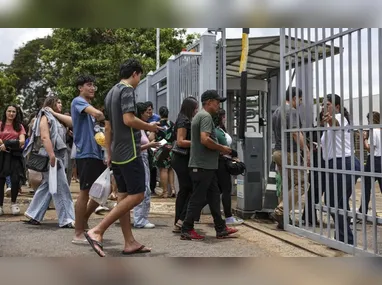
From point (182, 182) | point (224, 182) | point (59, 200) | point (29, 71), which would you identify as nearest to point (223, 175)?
point (224, 182)

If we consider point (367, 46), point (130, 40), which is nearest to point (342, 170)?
point (367, 46)

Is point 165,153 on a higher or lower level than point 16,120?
lower

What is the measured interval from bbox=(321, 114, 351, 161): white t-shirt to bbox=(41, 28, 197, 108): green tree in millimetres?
15774

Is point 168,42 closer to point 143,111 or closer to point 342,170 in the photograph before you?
point 143,111

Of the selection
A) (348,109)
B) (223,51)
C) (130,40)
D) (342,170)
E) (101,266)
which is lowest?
(101,266)

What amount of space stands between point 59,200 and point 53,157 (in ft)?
1.82

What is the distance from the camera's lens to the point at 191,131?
5.44m

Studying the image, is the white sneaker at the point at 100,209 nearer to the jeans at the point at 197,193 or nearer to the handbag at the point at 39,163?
the handbag at the point at 39,163

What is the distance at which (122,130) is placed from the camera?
4582mm

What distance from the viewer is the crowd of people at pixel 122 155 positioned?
456 cm

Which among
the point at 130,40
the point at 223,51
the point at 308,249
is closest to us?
the point at 308,249

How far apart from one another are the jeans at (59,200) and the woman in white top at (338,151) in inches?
122

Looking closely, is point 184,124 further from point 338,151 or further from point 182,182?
point 338,151

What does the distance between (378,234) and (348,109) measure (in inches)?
49.2
